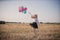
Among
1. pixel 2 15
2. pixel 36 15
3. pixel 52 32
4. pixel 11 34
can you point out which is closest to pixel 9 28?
pixel 11 34

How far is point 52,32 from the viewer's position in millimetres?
1922

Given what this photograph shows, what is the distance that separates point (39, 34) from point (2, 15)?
0.59m

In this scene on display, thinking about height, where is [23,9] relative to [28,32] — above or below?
above

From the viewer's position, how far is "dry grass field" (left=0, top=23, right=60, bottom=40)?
6.28 feet

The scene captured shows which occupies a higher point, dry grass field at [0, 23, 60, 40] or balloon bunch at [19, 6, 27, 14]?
balloon bunch at [19, 6, 27, 14]

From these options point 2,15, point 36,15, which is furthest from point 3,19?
point 36,15

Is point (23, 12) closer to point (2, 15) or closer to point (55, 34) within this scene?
point (2, 15)

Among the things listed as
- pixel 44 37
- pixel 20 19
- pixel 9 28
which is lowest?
pixel 44 37

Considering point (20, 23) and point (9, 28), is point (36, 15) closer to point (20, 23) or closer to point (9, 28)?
point (20, 23)

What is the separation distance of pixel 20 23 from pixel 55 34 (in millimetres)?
518

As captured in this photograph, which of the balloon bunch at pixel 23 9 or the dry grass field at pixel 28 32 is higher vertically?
the balloon bunch at pixel 23 9

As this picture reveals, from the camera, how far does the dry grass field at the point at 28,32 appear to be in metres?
1.91

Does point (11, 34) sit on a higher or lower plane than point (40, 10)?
lower

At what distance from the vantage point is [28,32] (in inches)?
75.9
